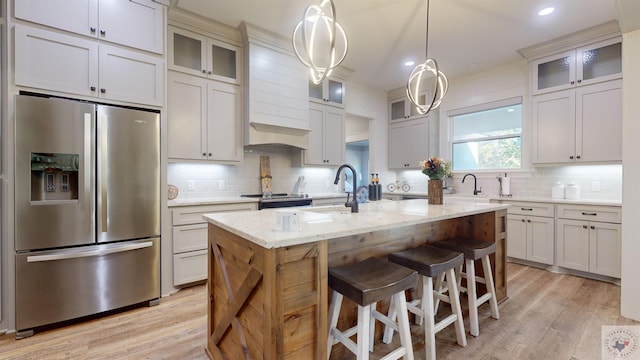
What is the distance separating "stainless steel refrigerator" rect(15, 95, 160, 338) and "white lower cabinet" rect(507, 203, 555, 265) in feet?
14.4

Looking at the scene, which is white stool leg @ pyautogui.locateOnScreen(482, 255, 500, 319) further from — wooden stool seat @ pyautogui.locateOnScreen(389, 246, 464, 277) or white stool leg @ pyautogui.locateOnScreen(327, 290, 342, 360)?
white stool leg @ pyautogui.locateOnScreen(327, 290, 342, 360)

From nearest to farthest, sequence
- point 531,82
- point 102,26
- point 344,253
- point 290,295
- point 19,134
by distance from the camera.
→ 1. point 290,295
2. point 344,253
3. point 19,134
4. point 102,26
5. point 531,82

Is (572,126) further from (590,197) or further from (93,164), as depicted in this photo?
(93,164)

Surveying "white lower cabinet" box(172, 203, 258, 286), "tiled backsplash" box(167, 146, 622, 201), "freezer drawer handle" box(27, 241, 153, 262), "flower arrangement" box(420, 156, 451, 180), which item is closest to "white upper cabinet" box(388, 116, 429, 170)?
"tiled backsplash" box(167, 146, 622, 201)

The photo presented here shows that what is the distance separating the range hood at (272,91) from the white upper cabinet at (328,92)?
37 cm

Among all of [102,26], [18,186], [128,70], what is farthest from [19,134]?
[102,26]

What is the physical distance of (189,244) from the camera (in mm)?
3057

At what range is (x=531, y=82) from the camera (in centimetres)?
396

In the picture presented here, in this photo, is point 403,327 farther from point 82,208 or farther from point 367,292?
point 82,208

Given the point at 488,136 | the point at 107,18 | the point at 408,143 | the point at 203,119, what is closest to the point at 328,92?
the point at 408,143

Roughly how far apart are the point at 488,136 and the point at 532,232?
1626 millimetres

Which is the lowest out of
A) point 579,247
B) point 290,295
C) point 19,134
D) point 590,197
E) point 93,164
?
point 579,247

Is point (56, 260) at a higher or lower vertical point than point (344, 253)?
lower

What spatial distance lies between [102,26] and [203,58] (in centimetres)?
102
